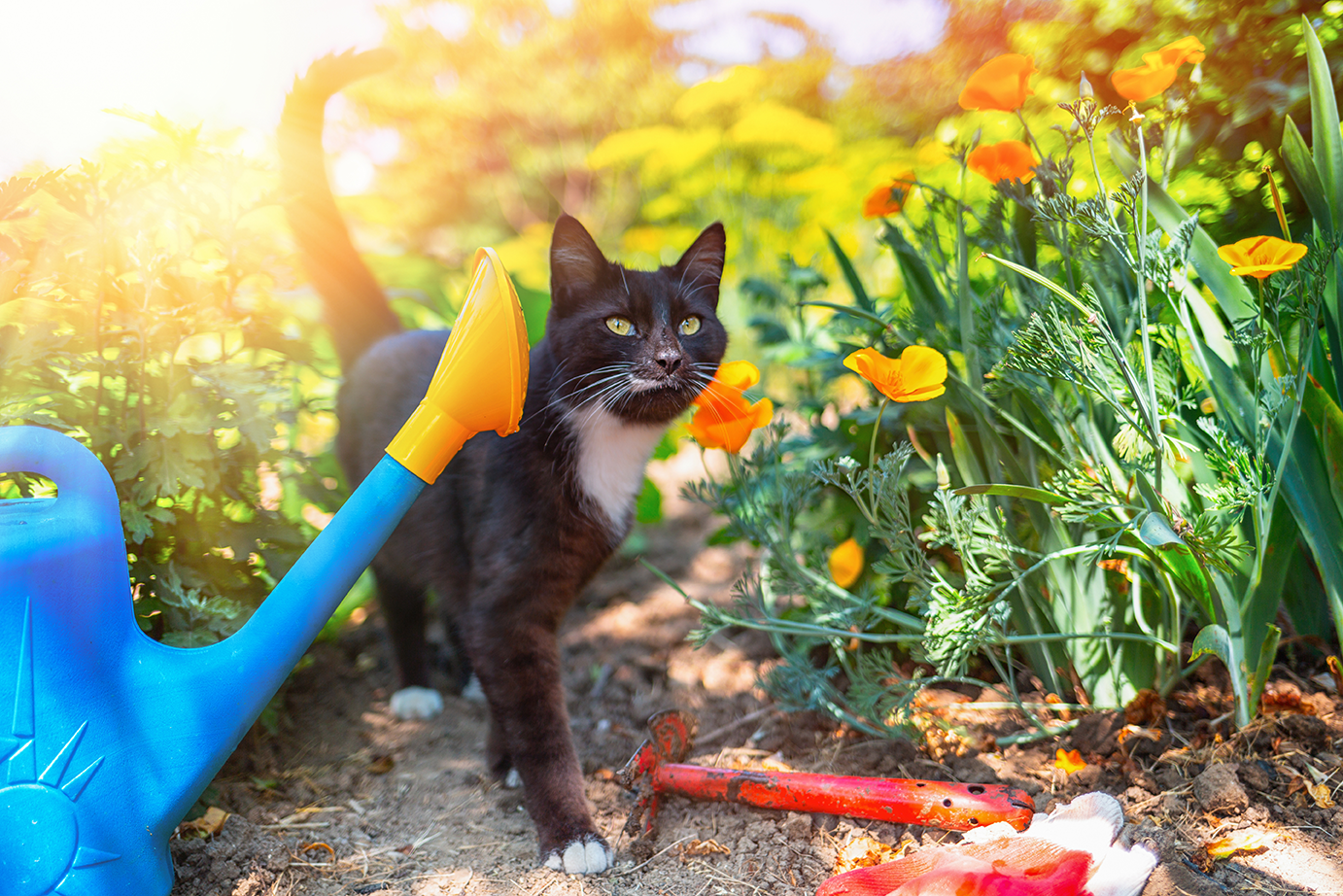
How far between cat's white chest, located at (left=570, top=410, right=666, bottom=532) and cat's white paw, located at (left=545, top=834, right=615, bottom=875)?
2.11ft

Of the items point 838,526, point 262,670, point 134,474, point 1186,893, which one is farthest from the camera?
point 838,526

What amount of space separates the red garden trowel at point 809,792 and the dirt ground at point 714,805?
0.17 ft

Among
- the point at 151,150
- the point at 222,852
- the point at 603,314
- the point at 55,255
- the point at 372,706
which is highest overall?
the point at 151,150

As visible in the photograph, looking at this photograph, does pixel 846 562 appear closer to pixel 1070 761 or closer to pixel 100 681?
pixel 1070 761

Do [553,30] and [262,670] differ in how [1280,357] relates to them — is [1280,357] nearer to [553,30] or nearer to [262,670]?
[262,670]

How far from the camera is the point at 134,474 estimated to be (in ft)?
4.68

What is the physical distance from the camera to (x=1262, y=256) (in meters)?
1.18

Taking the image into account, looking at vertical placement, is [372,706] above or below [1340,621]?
below

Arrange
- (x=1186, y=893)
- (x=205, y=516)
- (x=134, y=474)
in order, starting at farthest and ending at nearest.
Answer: (x=205, y=516)
(x=134, y=474)
(x=1186, y=893)

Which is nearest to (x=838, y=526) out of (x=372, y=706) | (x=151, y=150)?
(x=372, y=706)

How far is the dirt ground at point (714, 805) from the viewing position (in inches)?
48.7

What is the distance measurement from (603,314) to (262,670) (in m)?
0.92

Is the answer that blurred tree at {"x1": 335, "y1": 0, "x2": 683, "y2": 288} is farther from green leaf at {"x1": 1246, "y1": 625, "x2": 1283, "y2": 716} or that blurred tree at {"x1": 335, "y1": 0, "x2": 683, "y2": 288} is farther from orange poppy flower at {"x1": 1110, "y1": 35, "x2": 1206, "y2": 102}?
green leaf at {"x1": 1246, "y1": 625, "x2": 1283, "y2": 716}

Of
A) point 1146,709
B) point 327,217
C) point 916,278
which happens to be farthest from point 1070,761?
point 327,217
